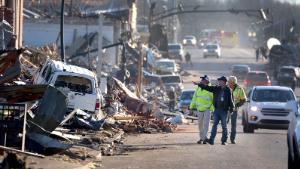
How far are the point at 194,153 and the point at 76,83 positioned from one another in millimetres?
6930

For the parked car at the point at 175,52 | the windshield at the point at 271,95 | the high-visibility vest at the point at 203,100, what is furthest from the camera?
the parked car at the point at 175,52

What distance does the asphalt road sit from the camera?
1702cm

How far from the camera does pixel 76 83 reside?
2567 cm

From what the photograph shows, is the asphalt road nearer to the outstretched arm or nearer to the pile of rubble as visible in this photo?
the pile of rubble

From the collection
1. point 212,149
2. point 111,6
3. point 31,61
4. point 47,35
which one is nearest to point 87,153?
point 212,149

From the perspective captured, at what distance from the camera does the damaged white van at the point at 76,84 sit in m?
24.9

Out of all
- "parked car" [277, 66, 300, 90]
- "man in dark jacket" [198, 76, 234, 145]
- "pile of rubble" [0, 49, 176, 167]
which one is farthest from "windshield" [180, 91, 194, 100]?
"parked car" [277, 66, 300, 90]

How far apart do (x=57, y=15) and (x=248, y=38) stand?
10703 centimetres

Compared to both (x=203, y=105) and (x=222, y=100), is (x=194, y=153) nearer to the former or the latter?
(x=222, y=100)

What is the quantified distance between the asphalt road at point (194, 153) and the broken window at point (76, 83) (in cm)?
197

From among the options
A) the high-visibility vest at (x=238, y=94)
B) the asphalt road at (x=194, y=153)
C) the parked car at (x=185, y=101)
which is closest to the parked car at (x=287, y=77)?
the parked car at (x=185, y=101)

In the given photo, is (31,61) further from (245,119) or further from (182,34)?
(182,34)

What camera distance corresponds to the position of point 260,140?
975 inches

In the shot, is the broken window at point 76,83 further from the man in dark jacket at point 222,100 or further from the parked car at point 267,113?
the parked car at point 267,113
